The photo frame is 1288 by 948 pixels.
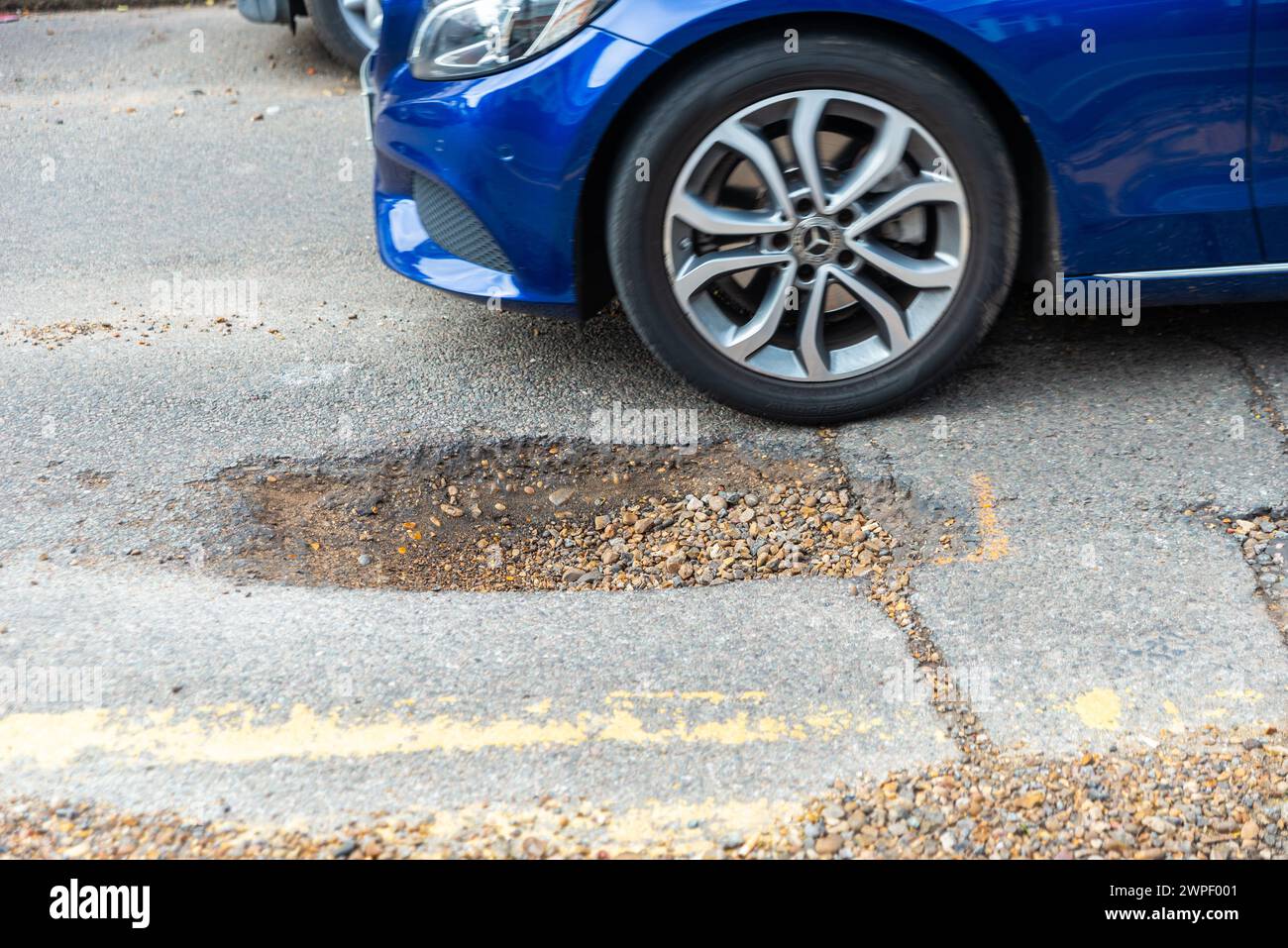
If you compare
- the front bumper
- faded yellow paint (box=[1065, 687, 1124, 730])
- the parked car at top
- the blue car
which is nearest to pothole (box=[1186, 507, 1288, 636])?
faded yellow paint (box=[1065, 687, 1124, 730])

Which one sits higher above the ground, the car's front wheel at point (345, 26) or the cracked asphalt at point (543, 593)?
the car's front wheel at point (345, 26)

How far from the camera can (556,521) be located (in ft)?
10.2

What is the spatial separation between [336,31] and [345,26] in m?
0.05

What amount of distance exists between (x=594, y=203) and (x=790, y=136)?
517mm

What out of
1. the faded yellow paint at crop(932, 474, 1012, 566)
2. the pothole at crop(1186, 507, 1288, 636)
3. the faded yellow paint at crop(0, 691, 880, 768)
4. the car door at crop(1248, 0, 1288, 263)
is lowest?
the faded yellow paint at crop(0, 691, 880, 768)

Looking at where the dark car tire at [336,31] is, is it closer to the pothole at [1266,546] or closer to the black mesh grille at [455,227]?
the black mesh grille at [455,227]

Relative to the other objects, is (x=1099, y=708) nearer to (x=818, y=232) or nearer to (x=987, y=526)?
(x=987, y=526)

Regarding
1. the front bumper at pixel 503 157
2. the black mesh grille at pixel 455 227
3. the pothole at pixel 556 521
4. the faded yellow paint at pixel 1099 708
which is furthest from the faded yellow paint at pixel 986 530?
the black mesh grille at pixel 455 227

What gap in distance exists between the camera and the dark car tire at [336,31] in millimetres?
6105

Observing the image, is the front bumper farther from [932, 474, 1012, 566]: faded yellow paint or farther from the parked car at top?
the parked car at top

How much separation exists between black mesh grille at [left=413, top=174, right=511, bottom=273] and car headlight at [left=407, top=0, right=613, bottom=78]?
30 cm

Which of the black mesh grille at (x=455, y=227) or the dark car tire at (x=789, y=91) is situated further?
the black mesh grille at (x=455, y=227)

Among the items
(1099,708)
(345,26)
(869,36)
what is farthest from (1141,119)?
(345,26)

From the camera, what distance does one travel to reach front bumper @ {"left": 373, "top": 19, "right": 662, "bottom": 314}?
291 centimetres
